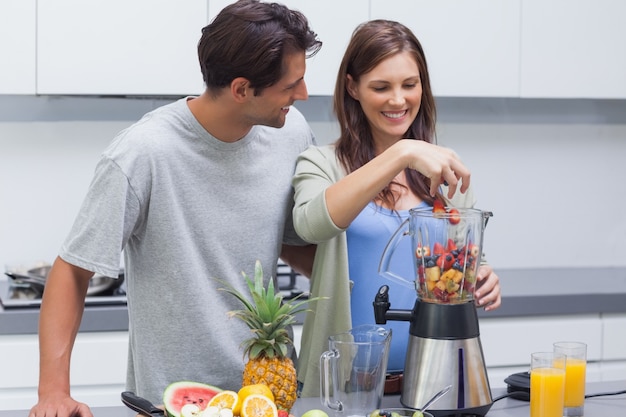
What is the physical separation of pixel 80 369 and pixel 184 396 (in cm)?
118

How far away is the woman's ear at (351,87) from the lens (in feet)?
6.68

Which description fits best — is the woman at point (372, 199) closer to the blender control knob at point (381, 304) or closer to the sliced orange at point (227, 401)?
the blender control knob at point (381, 304)

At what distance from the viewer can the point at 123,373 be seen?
2713 millimetres

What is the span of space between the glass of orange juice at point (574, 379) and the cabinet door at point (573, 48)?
61.5 inches

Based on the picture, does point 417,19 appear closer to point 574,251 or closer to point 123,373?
point 574,251

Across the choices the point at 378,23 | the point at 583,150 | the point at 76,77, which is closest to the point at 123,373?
the point at 76,77

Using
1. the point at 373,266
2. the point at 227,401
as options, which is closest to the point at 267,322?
the point at 227,401

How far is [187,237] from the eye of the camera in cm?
183

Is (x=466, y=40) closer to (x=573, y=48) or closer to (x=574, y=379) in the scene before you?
(x=573, y=48)

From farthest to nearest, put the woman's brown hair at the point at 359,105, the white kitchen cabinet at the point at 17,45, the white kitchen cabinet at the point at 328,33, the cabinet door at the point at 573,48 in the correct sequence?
1. the cabinet door at the point at 573,48
2. the white kitchen cabinet at the point at 328,33
3. the white kitchen cabinet at the point at 17,45
4. the woman's brown hair at the point at 359,105

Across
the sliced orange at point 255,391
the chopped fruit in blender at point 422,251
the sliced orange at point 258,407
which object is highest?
the chopped fruit in blender at point 422,251

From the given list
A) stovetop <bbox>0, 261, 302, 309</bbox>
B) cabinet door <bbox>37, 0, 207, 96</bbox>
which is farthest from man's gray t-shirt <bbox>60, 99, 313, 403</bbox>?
cabinet door <bbox>37, 0, 207, 96</bbox>

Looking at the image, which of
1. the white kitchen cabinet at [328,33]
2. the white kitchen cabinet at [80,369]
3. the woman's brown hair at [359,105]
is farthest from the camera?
the white kitchen cabinet at [328,33]

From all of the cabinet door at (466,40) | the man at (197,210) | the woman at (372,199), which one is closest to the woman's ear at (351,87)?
the woman at (372,199)
